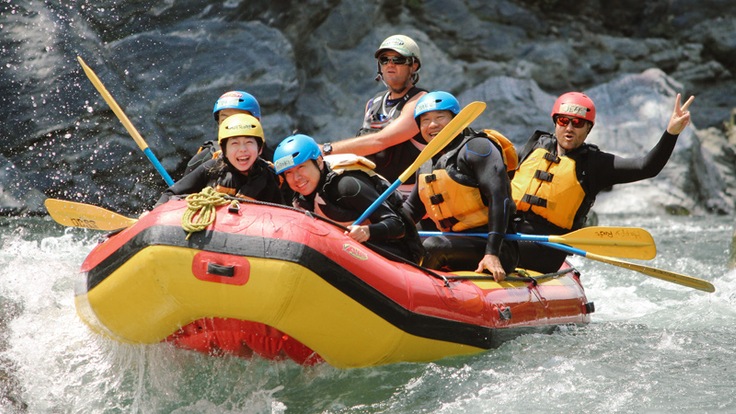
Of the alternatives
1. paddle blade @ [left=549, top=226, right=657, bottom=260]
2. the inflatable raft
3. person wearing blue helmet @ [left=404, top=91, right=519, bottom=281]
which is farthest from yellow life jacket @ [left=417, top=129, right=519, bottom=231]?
the inflatable raft

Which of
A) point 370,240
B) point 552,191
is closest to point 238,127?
point 370,240

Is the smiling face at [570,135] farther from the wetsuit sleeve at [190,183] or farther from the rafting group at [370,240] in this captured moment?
the wetsuit sleeve at [190,183]

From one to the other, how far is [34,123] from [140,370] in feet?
20.7

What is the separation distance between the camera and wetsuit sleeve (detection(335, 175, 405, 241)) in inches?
190

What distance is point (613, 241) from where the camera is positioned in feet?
18.0

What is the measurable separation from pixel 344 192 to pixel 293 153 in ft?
1.12

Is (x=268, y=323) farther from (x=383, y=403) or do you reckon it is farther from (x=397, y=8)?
(x=397, y=8)

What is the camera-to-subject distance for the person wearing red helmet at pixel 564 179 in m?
5.69

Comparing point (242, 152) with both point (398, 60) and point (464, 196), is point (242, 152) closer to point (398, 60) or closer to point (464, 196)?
point (464, 196)

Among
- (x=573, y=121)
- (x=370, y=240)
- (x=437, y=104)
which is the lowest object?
(x=370, y=240)

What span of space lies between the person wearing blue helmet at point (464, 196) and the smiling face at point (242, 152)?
3.38 feet

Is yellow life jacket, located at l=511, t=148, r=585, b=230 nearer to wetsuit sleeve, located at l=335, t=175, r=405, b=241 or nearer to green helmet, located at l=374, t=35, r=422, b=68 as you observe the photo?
green helmet, located at l=374, t=35, r=422, b=68

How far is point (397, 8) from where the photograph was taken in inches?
535

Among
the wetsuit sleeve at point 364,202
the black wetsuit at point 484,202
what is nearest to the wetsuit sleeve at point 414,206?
the black wetsuit at point 484,202
